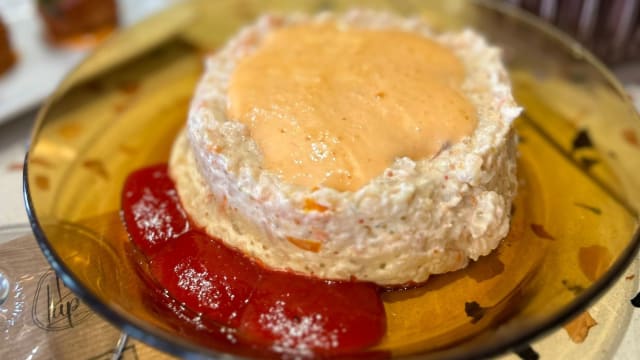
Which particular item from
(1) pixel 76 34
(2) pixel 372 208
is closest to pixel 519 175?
(2) pixel 372 208

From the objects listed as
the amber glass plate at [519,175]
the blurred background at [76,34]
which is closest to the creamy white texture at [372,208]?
the amber glass plate at [519,175]

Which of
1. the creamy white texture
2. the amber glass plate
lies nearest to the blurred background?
the amber glass plate

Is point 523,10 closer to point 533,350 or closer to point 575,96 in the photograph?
point 575,96

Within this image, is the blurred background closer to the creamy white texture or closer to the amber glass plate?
the amber glass plate

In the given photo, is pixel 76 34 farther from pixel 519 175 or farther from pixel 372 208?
pixel 519 175

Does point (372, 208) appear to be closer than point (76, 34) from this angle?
Yes

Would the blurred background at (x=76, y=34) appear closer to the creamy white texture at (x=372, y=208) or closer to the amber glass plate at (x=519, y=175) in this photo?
the amber glass plate at (x=519, y=175)
